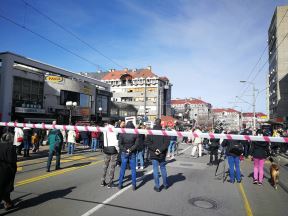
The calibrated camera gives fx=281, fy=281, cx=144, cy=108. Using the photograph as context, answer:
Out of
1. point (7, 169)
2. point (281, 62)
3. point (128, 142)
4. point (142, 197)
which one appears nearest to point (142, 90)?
point (281, 62)

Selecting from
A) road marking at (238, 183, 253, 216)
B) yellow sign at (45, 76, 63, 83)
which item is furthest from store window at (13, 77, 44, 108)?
road marking at (238, 183, 253, 216)

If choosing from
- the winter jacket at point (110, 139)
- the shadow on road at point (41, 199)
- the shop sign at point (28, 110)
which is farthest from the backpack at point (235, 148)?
the shop sign at point (28, 110)

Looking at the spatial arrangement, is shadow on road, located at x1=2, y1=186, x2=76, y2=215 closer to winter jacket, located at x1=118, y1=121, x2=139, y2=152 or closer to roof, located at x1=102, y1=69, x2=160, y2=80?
winter jacket, located at x1=118, y1=121, x2=139, y2=152

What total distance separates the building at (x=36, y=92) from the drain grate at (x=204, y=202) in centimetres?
2347

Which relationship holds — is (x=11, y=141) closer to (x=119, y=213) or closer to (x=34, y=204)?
(x=34, y=204)

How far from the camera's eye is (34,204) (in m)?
6.04

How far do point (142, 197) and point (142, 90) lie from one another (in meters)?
77.6

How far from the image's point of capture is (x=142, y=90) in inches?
3310

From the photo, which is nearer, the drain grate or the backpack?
the drain grate

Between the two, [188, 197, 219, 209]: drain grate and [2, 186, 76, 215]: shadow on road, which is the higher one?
[2, 186, 76, 215]: shadow on road

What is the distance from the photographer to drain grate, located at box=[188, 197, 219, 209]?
247 inches

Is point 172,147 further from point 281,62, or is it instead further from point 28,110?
point 281,62

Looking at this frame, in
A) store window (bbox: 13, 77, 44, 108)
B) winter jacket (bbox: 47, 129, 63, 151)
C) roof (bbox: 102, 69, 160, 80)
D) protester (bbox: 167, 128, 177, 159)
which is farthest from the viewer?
roof (bbox: 102, 69, 160, 80)

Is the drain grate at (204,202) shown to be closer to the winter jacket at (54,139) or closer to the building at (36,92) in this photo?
the winter jacket at (54,139)
